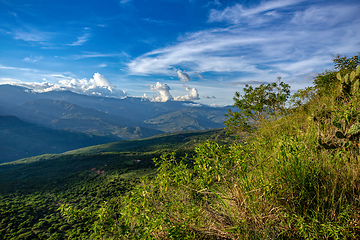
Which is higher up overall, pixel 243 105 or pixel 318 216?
pixel 243 105

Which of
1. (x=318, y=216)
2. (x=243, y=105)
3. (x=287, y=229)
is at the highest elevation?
(x=243, y=105)

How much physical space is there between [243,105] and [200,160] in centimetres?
991

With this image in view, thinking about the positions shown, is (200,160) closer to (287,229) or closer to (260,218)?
(260,218)

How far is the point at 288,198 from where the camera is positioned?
2.32 meters

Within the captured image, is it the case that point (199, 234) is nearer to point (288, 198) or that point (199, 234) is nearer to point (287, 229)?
point (287, 229)

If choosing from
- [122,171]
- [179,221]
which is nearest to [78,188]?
[122,171]

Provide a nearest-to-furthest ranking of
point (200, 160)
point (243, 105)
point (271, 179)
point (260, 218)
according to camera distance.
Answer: point (260, 218)
point (271, 179)
point (200, 160)
point (243, 105)

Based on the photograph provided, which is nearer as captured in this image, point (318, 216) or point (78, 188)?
point (318, 216)

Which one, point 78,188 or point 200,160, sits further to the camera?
point 78,188

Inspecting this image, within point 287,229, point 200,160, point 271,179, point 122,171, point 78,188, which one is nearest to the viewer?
point 287,229

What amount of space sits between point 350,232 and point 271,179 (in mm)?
947

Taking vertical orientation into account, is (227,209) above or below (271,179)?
below

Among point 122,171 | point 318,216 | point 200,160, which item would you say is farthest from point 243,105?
point 122,171

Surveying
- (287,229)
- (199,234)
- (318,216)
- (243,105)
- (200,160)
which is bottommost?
(199,234)
